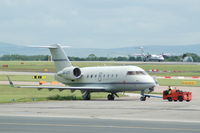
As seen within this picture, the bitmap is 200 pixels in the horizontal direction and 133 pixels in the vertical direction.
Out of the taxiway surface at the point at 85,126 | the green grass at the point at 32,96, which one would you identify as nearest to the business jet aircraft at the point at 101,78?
the green grass at the point at 32,96

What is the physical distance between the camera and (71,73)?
163 feet

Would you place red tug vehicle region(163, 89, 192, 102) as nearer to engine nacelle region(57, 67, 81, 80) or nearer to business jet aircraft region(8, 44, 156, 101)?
business jet aircraft region(8, 44, 156, 101)

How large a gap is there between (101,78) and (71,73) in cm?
263

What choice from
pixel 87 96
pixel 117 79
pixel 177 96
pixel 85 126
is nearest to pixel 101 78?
pixel 117 79

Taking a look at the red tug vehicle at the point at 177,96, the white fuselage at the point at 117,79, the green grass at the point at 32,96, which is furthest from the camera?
the white fuselage at the point at 117,79

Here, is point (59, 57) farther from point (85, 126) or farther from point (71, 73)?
point (85, 126)

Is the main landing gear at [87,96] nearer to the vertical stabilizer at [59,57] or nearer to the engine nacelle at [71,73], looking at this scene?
the engine nacelle at [71,73]

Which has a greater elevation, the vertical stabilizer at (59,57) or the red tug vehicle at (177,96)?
the vertical stabilizer at (59,57)

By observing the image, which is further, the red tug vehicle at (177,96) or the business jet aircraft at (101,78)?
the business jet aircraft at (101,78)

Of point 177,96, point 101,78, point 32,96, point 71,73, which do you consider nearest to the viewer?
point 177,96

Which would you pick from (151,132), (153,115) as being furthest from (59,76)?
(151,132)

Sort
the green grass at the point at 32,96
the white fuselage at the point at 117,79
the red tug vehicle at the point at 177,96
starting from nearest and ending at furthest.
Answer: the green grass at the point at 32,96 → the red tug vehicle at the point at 177,96 → the white fuselage at the point at 117,79

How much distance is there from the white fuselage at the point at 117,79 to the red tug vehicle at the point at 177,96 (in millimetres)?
1360

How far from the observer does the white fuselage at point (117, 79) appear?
4647cm
